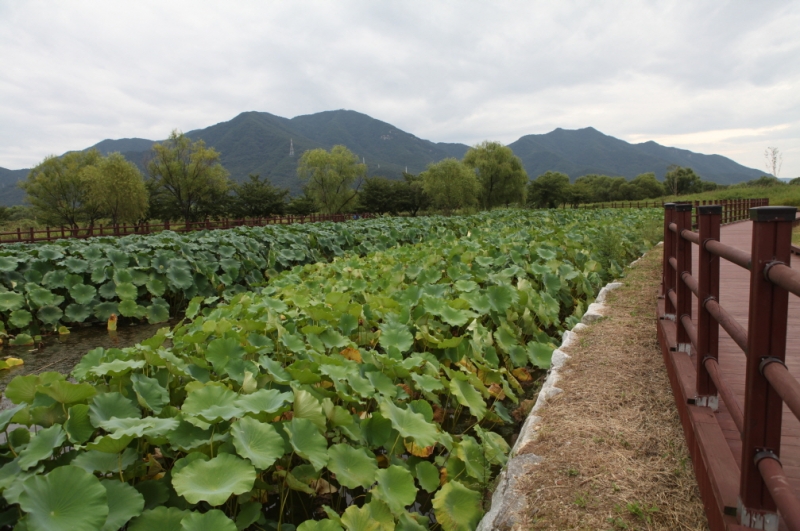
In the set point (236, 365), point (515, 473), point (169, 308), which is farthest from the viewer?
point (169, 308)

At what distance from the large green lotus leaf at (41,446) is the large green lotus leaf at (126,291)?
6.53 m

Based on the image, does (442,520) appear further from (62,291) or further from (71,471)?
(62,291)

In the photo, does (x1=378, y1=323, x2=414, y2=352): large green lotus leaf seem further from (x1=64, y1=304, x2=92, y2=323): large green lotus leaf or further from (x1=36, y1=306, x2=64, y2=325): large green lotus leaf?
(x1=36, y1=306, x2=64, y2=325): large green lotus leaf

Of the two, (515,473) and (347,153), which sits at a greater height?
(347,153)

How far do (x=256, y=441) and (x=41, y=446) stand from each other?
0.76 metres

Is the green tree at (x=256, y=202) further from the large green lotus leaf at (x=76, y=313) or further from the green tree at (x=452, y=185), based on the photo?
the large green lotus leaf at (x=76, y=313)

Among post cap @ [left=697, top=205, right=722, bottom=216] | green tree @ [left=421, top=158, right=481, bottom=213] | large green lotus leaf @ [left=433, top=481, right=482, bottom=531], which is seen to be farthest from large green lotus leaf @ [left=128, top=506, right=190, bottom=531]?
green tree @ [left=421, top=158, right=481, bottom=213]

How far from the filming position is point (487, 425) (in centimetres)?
351

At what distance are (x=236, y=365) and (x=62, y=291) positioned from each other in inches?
271

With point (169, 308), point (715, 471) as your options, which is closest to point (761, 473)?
point (715, 471)

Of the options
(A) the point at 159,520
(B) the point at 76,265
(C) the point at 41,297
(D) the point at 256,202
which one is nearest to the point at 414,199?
(D) the point at 256,202

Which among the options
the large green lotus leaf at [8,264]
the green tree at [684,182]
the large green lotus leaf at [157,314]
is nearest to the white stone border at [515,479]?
the large green lotus leaf at [157,314]

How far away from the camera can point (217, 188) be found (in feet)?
135

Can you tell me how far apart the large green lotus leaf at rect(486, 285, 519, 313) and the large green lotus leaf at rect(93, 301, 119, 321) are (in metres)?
6.23
